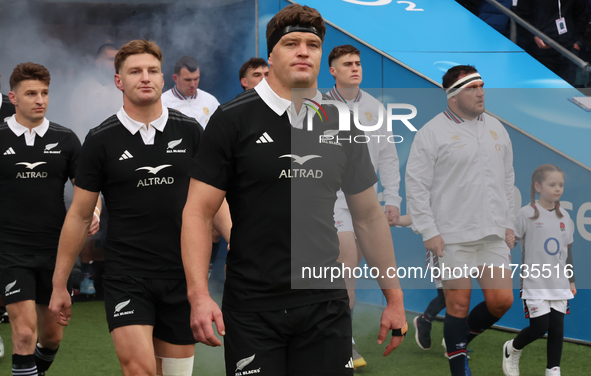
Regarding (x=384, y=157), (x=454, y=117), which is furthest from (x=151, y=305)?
(x=384, y=157)

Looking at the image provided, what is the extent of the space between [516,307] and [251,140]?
4.58 metres

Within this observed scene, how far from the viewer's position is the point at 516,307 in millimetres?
6488

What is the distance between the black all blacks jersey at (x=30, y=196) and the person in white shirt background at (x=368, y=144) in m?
2.27

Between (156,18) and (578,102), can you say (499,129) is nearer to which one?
(578,102)

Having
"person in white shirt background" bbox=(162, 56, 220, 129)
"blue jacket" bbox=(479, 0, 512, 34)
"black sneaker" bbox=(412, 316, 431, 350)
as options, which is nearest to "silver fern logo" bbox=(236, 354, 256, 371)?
"black sneaker" bbox=(412, 316, 431, 350)

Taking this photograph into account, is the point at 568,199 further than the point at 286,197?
Yes

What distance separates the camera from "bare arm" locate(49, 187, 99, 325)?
3756mm

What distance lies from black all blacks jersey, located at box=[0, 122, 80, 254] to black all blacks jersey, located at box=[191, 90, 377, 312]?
2.63m

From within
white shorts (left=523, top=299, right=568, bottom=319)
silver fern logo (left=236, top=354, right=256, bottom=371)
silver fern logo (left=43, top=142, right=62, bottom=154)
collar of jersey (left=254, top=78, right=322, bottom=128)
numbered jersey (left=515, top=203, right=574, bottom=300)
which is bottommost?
white shorts (left=523, top=299, right=568, bottom=319)

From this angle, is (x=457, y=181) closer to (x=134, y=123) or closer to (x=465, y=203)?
(x=465, y=203)

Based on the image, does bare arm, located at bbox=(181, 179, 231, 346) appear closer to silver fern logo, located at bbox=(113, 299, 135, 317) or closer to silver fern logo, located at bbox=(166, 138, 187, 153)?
silver fern logo, located at bbox=(113, 299, 135, 317)

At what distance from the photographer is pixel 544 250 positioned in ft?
17.7

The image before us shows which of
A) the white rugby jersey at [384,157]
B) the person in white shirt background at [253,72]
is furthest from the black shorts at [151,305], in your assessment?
the person in white shirt background at [253,72]

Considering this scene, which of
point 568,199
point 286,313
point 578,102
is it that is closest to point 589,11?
point 578,102
